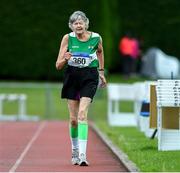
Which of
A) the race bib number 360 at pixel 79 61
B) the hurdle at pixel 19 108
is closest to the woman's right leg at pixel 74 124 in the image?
the race bib number 360 at pixel 79 61

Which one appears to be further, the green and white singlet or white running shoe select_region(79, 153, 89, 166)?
the green and white singlet

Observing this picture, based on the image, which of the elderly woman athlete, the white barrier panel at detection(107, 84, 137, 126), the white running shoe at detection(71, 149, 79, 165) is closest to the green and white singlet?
the elderly woman athlete

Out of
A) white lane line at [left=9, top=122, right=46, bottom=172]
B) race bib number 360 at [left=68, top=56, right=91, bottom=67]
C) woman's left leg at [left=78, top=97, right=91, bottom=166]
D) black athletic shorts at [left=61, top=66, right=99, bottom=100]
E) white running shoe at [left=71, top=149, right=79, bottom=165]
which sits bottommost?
white lane line at [left=9, top=122, right=46, bottom=172]

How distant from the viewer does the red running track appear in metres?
13.1

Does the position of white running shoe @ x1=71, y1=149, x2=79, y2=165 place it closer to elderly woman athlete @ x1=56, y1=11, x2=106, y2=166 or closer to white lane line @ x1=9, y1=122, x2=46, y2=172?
elderly woman athlete @ x1=56, y1=11, x2=106, y2=166

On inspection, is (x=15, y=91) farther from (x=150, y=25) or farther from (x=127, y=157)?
(x=127, y=157)

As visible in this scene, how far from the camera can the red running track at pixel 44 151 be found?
13.1 meters

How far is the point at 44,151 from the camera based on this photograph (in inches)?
627

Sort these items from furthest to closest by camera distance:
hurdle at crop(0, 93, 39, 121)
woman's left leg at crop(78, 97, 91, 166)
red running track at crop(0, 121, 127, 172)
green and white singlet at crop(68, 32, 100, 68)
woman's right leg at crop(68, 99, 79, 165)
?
hurdle at crop(0, 93, 39, 121) → woman's right leg at crop(68, 99, 79, 165) → green and white singlet at crop(68, 32, 100, 68) → red running track at crop(0, 121, 127, 172) → woman's left leg at crop(78, 97, 91, 166)

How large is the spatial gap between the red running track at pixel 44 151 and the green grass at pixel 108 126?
0.35 meters

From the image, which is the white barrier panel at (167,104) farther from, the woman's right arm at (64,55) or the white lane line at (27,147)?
the white lane line at (27,147)

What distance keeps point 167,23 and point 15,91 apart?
32.7ft

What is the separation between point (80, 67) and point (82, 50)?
0.24m

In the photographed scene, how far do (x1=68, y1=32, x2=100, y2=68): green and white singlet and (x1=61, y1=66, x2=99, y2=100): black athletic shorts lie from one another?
9cm
